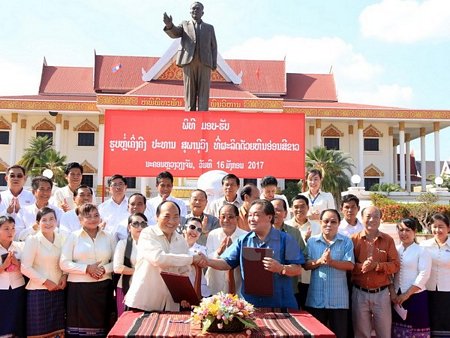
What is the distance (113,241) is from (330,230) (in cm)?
165

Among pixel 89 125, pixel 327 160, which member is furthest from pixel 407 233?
pixel 89 125

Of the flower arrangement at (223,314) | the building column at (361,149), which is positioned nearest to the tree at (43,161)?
the building column at (361,149)

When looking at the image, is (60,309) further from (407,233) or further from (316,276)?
(407,233)

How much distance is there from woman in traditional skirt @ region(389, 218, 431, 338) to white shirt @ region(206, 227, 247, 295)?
1325 millimetres

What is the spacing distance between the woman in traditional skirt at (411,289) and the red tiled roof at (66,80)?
2364cm

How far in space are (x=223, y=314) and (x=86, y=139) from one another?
78.0 feet

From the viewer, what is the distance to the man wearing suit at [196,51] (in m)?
6.36

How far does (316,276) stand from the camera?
135 inches

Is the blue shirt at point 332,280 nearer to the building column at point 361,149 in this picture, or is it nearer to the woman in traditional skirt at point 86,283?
the woman in traditional skirt at point 86,283

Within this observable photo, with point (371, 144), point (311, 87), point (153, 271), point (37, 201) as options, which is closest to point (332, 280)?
point (153, 271)

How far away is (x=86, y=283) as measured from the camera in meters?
3.46

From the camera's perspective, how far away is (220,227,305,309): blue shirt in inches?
116

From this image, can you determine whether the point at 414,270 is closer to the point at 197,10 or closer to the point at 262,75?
the point at 197,10

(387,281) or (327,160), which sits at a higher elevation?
(327,160)
